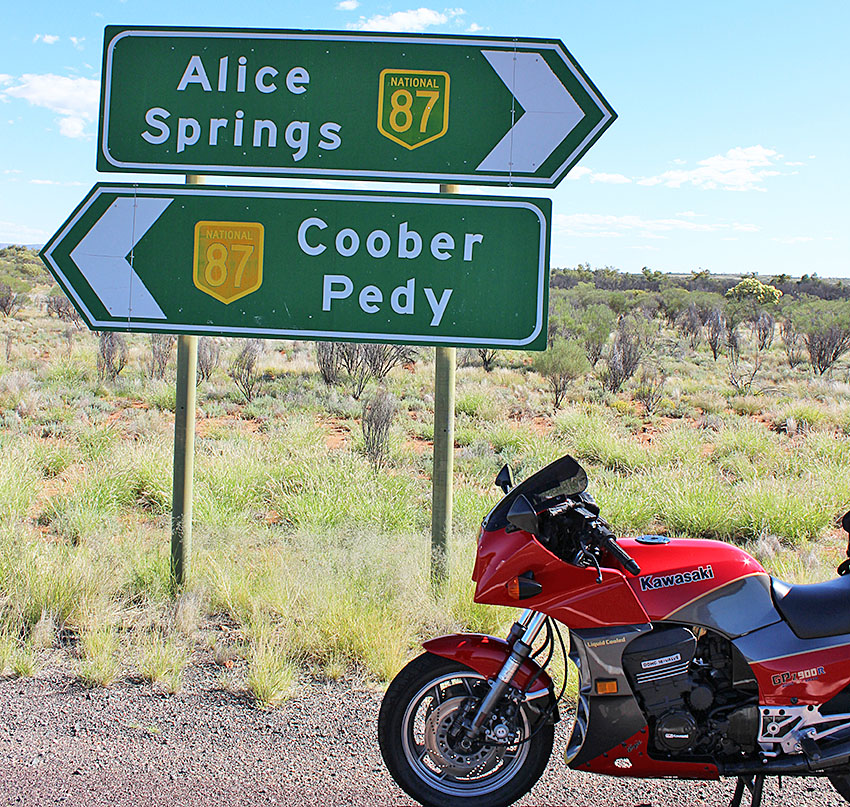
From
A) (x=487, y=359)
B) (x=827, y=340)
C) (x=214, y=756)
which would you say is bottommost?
(x=214, y=756)

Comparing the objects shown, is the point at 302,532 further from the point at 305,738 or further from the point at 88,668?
the point at 305,738

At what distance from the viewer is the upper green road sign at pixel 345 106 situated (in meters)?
4.66

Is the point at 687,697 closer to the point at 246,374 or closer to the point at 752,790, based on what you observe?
the point at 752,790

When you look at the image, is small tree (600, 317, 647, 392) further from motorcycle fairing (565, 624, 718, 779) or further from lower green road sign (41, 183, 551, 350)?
motorcycle fairing (565, 624, 718, 779)

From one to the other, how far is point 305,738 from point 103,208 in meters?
3.20

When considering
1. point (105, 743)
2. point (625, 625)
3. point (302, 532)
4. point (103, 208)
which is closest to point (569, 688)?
point (625, 625)

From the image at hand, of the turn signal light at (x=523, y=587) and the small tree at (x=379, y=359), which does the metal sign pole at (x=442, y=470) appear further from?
the small tree at (x=379, y=359)

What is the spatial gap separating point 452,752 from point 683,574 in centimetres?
108

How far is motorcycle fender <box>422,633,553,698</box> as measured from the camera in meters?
3.04

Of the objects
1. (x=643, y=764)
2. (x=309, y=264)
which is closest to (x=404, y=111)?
(x=309, y=264)

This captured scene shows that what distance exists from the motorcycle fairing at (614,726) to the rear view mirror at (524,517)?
47cm

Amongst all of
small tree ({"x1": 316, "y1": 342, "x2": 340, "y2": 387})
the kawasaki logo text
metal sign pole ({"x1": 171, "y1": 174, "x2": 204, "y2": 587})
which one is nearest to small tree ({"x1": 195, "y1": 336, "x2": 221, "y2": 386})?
small tree ({"x1": 316, "y1": 342, "x2": 340, "y2": 387})

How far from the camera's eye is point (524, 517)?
2.83 metres

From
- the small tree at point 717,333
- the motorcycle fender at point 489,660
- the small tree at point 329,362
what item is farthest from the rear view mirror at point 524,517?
the small tree at point 717,333
